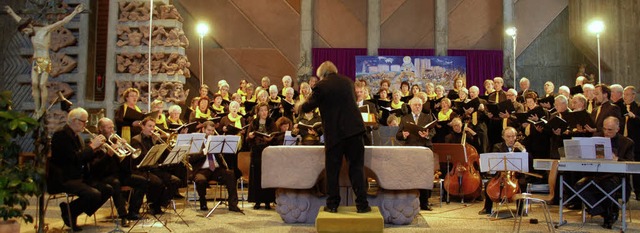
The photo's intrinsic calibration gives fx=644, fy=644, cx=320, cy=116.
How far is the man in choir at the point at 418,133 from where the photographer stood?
8734 mm

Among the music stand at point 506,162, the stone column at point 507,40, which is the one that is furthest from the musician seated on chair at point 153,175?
the stone column at point 507,40

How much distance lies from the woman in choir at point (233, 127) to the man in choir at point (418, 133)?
8.04ft

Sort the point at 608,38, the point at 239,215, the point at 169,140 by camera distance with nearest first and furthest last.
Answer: the point at 239,215 < the point at 169,140 < the point at 608,38

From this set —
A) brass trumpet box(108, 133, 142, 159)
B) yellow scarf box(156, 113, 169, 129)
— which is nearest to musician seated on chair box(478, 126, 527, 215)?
brass trumpet box(108, 133, 142, 159)

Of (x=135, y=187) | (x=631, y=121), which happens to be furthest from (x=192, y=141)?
(x=631, y=121)

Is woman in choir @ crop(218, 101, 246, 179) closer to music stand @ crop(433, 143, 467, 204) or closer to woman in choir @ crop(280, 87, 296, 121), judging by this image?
woman in choir @ crop(280, 87, 296, 121)

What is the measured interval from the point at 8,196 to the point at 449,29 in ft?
42.2

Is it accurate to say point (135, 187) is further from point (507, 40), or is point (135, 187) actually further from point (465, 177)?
point (507, 40)

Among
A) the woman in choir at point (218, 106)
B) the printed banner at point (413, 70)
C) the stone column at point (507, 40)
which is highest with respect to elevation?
the stone column at point (507, 40)

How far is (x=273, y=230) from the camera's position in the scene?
684 centimetres

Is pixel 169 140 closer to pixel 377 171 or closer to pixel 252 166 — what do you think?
pixel 252 166

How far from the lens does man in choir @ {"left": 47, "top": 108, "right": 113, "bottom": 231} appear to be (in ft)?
22.1

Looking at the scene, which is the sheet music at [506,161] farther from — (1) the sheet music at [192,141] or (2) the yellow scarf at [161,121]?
(2) the yellow scarf at [161,121]

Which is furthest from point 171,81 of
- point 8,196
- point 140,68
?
point 8,196
